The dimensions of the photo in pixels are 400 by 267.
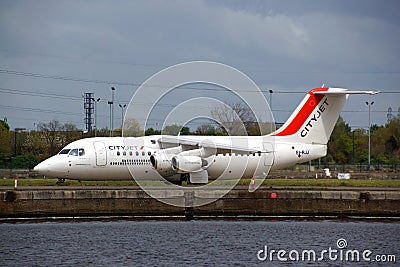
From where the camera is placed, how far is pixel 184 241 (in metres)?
32.6

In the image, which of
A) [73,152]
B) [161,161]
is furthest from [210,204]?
[73,152]

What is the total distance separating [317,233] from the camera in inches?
1385

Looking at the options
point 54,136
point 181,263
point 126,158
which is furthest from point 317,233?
point 54,136

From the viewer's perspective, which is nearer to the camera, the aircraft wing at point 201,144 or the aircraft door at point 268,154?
the aircraft wing at point 201,144

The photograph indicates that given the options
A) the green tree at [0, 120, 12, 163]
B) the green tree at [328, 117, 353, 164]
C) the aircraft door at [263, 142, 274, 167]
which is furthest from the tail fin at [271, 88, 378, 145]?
the green tree at [328, 117, 353, 164]

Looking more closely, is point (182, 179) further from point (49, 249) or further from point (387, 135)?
point (387, 135)

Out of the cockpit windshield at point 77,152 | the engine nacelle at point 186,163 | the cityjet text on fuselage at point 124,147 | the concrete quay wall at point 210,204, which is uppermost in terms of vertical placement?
the cityjet text on fuselage at point 124,147

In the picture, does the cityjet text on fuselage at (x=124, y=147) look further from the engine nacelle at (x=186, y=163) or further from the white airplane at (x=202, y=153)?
the engine nacelle at (x=186, y=163)

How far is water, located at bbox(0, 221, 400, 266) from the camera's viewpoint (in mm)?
28375

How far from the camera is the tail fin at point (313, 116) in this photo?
163ft

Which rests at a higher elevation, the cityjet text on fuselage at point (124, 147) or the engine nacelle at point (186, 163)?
the cityjet text on fuselage at point (124, 147)

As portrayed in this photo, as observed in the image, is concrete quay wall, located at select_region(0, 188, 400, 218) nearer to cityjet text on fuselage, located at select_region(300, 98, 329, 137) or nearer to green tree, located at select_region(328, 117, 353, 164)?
cityjet text on fuselage, located at select_region(300, 98, 329, 137)

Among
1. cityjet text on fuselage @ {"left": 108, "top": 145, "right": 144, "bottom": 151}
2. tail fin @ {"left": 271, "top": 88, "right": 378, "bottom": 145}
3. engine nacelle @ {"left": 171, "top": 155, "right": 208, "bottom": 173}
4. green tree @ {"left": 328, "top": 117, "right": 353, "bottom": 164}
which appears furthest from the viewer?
green tree @ {"left": 328, "top": 117, "right": 353, "bottom": 164}

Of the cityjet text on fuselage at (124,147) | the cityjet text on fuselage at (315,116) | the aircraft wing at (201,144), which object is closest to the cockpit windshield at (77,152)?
the cityjet text on fuselage at (124,147)
